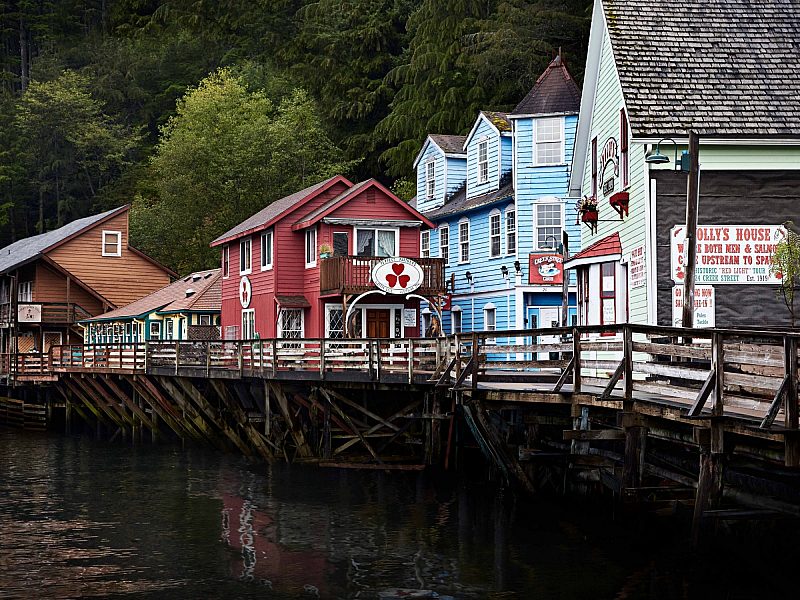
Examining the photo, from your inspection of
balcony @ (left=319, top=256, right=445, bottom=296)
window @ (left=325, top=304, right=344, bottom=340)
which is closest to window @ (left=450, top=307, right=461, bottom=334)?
balcony @ (left=319, top=256, right=445, bottom=296)

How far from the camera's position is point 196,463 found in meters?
32.5

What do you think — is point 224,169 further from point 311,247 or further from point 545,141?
point 545,141

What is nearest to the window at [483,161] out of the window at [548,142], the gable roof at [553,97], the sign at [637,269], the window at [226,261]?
the gable roof at [553,97]

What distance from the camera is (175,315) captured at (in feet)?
163

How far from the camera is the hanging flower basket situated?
24.8 metres

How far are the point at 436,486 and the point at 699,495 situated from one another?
11.3 metres

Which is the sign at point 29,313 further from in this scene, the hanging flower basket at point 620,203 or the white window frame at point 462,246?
the hanging flower basket at point 620,203

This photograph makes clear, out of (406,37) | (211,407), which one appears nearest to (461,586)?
(211,407)

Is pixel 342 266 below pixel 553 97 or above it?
below

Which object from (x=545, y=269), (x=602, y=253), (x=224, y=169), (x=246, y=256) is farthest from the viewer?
(x=224, y=169)

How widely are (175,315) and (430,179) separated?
1237 cm

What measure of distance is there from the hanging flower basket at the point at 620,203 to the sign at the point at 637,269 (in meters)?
0.98

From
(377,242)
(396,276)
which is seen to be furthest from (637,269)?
(377,242)

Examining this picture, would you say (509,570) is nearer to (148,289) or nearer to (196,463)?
(196,463)
